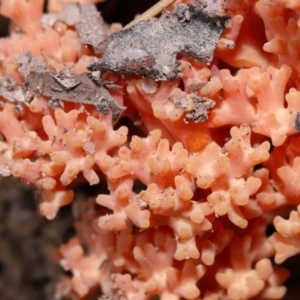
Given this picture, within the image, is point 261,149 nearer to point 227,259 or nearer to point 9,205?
point 227,259

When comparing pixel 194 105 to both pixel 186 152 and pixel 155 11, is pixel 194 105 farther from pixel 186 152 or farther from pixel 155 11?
pixel 155 11

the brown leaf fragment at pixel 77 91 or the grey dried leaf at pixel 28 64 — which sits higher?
the grey dried leaf at pixel 28 64

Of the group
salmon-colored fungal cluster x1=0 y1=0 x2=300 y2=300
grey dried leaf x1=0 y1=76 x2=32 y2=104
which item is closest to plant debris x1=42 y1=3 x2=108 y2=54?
salmon-colored fungal cluster x1=0 y1=0 x2=300 y2=300

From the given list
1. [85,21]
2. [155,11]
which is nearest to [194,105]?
[155,11]

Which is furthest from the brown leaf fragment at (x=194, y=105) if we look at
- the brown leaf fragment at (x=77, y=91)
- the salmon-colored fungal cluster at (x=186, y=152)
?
the brown leaf fragment at (x=77, y=91)

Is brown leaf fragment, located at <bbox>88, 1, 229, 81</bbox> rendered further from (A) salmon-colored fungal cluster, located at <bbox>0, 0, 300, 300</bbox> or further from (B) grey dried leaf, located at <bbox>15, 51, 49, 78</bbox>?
(B) grey dried leaf, located at <bbox>15, 51, 49, 78</bbox>

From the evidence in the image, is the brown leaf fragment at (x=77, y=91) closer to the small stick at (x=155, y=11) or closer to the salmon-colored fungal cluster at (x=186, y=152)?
the salmon-colored fungal cluster at (x=186, y=152)
